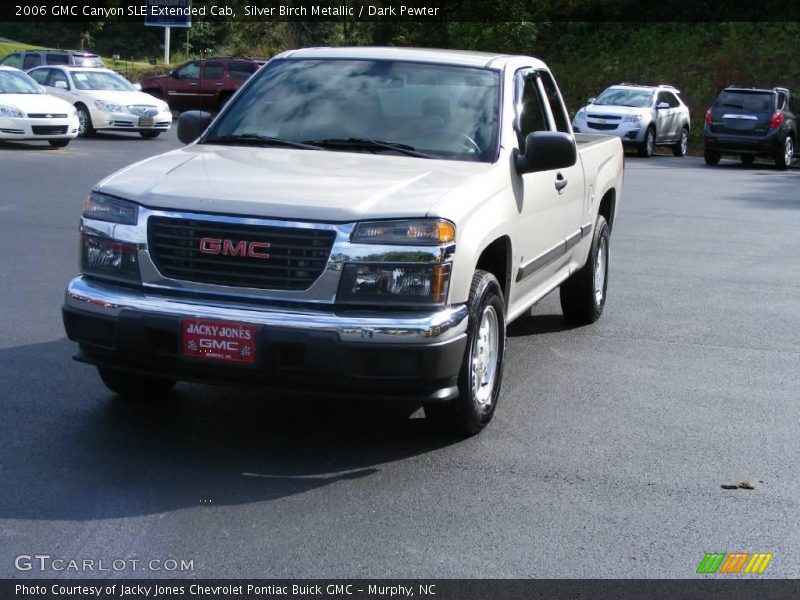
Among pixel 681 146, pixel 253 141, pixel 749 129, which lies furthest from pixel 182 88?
pixel 253 141

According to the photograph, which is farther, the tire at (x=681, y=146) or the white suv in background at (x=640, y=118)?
the tire at (x=681, y=146)

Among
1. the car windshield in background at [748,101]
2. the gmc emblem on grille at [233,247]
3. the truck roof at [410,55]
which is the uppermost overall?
the truck roof at [410,55]

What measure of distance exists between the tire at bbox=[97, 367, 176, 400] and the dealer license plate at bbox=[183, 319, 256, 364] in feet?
3.30

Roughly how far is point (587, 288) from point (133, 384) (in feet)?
12.2

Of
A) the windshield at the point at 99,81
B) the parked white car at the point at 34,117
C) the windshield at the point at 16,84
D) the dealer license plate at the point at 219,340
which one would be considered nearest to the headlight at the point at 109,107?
the windshield at the point at 99,81

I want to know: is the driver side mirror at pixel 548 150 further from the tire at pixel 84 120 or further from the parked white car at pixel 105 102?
the tire at pixel 84 120

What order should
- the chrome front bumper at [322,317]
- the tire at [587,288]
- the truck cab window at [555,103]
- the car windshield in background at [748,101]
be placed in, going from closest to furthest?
the chrome front bumper at [322,317] < the truck cab window at [555,103] < the tire at [587,288] < the car windshield in background at [748,101]

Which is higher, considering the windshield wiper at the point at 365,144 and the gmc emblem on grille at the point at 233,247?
the windshield wiper at the point at 365,144

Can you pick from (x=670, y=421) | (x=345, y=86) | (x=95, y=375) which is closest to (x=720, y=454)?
(x=670, y=421)

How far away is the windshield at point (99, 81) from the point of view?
27672 millimetres

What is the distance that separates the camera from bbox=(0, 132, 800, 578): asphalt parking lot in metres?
4.59

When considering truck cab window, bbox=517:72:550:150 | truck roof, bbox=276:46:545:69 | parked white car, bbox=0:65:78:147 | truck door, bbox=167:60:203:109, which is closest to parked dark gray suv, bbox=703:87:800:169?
parked white car, bbox=0:65:78:147

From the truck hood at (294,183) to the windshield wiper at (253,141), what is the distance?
12cm

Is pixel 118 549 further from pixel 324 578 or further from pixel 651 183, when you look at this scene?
pixel 651 183
